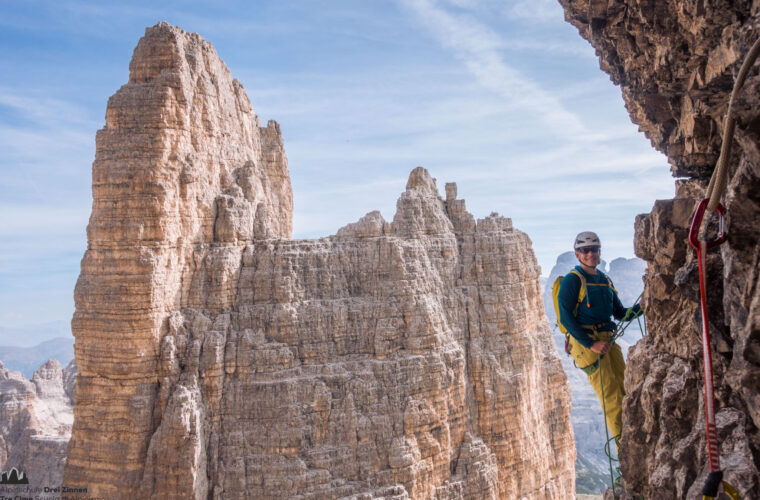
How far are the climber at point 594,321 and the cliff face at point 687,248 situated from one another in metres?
1.38

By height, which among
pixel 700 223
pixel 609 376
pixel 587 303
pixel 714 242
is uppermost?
pixel 700 223

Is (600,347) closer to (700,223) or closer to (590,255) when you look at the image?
(590,255)

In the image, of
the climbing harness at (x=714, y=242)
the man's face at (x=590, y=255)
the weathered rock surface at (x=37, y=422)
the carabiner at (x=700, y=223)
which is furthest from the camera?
the weathered rock surface at (x=37, y=422)

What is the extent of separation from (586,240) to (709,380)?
5641 millimetres

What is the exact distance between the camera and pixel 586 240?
11.1 m

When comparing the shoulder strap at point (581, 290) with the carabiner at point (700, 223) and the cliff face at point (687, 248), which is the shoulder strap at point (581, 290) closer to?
the cliff face at point (687, 248)

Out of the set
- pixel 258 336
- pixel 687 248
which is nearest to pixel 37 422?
pixel 258 336

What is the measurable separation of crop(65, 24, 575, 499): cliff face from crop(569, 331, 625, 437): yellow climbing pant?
69.4 ft

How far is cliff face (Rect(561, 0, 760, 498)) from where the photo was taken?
5457 mm

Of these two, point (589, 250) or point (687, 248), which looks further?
point (589, 250)

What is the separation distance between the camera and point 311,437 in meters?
29.4

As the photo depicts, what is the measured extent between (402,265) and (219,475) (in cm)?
1430

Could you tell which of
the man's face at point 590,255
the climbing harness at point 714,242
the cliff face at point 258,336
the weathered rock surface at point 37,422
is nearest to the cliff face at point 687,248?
the climbing harness at point 714,242

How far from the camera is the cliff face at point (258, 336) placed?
90.1 ft
